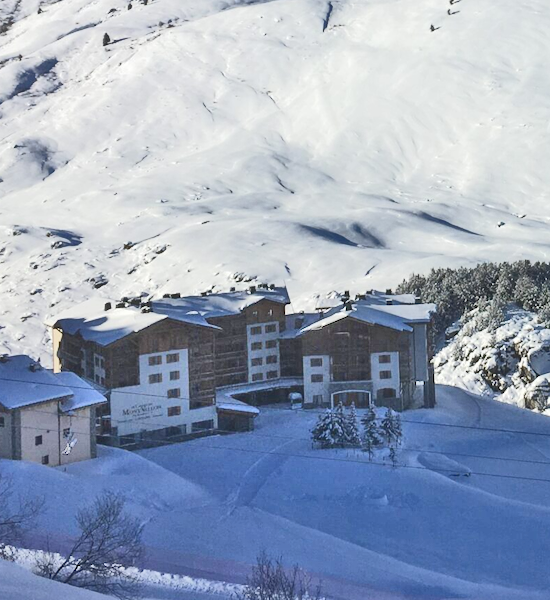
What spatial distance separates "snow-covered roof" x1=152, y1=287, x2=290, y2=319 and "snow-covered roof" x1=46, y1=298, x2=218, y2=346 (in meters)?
1.84

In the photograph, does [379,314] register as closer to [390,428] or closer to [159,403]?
[390,428]

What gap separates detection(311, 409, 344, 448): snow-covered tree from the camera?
44.2 m

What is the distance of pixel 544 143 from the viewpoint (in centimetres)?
12988

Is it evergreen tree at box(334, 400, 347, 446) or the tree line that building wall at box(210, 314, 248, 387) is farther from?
the tree line

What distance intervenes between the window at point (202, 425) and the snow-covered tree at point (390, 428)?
9.35 m

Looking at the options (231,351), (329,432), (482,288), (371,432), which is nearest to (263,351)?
(231,351)

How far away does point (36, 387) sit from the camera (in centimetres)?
4062

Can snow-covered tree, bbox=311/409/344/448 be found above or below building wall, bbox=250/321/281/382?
below

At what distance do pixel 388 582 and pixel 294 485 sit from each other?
1002 cm

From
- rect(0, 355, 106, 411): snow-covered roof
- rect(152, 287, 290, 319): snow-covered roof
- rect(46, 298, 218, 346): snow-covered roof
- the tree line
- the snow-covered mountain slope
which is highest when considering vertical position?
the snow-covered mountain slope

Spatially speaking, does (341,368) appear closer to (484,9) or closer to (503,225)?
(503,225)

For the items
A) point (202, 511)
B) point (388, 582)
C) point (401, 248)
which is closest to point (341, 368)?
point (202, 511)

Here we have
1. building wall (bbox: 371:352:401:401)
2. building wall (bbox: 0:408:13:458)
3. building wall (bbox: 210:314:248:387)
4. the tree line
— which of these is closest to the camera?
building wall (bbox: 0:408:13:458)

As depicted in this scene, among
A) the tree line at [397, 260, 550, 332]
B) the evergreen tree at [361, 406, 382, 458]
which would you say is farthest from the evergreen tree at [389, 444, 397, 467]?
the tree line at [397, 260, 550, 332]
